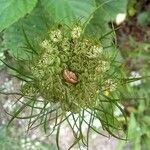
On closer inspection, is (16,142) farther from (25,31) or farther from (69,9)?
(69,9)

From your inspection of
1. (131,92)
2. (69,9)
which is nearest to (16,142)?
(131,92)

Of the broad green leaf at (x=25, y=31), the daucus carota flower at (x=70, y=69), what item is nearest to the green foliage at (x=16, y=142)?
the broad green leaf at (x=25, y=31)

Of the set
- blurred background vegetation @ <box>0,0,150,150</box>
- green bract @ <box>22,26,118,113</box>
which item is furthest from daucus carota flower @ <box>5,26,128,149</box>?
A: blurred background vegetation @ <box>0,0,150,150</box>

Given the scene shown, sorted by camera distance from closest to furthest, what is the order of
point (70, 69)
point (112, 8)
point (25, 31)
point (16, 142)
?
1. point (70, 69)
2. point (25, 31)
3. point (112, 8)
4. point (16, 142)

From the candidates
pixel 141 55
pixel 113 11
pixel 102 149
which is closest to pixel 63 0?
pixel 113 11

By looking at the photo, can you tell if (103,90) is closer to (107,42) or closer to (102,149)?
(107,42)

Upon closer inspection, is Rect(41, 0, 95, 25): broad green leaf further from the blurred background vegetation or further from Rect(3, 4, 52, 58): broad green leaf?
the blurred background vegetation

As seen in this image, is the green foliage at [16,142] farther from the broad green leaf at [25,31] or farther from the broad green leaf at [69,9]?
the broad green leaf at [69,9]
